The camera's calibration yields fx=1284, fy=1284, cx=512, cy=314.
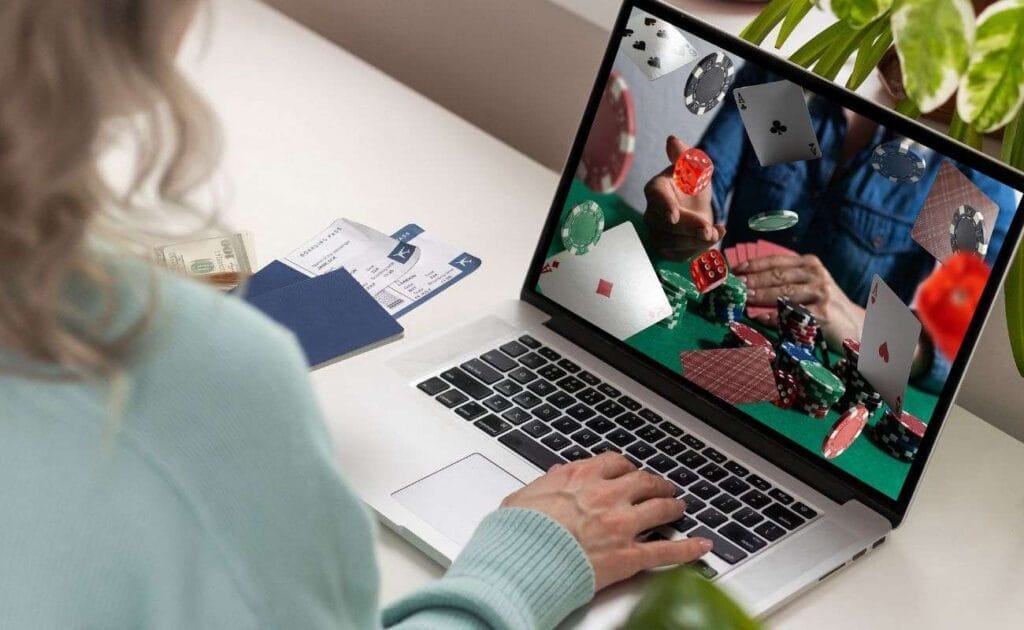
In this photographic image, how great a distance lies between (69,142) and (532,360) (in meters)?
0.59

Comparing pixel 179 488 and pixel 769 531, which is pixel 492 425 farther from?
pixel 179 488

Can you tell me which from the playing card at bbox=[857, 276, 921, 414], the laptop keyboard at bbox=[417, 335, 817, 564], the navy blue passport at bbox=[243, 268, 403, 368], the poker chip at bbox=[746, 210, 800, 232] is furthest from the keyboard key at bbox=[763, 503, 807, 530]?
the navy blue passport at bbox=[243, 268, 403, 368]

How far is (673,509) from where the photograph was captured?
34.3 inches

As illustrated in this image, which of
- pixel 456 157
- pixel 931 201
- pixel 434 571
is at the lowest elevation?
pixel 434 571

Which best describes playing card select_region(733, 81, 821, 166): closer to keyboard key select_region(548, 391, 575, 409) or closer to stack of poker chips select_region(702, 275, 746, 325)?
stack of poker chips select_region(702, 275, 746, 325)

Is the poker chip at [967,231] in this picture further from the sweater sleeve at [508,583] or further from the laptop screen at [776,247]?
the sweater sleeve at [508,583]

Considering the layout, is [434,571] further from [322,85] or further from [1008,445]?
[322,85]

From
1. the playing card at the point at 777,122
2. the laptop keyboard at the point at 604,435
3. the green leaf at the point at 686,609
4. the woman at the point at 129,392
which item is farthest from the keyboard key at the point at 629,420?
the green leaf at the point at 686,609

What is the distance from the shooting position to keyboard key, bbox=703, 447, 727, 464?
3.13 ft

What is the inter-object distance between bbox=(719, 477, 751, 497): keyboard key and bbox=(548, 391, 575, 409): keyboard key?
13 centimetres

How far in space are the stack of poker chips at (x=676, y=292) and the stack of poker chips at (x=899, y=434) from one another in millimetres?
172

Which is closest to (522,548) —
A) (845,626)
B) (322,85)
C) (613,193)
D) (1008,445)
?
(845,626)

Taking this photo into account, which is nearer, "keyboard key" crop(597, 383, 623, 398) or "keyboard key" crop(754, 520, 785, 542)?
"keyboard key" crop(754, 520, 785, 542)

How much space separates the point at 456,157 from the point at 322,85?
183 millimetres
